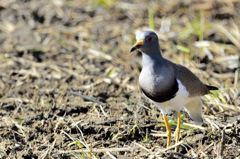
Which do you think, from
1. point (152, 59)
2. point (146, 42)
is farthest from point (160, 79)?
point (146, 42)

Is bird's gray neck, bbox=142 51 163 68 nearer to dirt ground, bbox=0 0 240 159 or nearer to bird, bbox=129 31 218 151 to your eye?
bird, bbox=129 31 218 151

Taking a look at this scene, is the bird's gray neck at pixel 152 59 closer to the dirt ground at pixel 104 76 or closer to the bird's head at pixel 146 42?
the bird's head at pixel 146 42

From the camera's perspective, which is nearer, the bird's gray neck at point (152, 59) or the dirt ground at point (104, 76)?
the bird's gray neck at point (152, 59)

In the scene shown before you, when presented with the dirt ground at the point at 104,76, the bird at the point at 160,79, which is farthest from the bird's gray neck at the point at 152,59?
the dirt ground at the point at 104,76

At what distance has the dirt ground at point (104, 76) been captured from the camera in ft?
13.2

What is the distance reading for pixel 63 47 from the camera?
642 cm

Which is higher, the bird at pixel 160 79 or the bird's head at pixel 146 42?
the bird's head at pixel 146 42

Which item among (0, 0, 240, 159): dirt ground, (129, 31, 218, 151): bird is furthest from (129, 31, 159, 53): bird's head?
(0, 0, 240, 159): dirt ground

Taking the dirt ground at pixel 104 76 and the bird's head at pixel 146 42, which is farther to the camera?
the dirt ground at pixel 104 76

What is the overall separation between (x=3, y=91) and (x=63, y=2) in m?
3.25

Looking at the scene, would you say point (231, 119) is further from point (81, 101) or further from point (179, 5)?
point (179, 5)

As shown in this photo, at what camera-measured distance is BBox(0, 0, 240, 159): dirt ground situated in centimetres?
401

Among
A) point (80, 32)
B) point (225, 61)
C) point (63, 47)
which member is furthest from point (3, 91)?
point (225, 61)

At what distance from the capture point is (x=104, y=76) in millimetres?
5570
